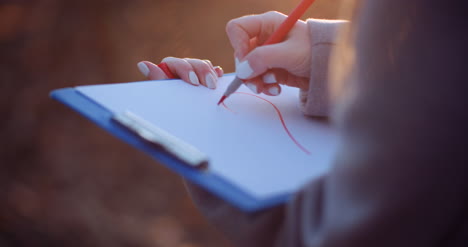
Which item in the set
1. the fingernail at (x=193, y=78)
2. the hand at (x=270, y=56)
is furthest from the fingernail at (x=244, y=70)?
the fingernail at (x=193, y=78)

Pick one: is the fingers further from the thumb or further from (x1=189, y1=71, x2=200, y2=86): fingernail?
the thumb

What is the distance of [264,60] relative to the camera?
1.68ft

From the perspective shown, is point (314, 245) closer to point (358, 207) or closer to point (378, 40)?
point (358, 207)

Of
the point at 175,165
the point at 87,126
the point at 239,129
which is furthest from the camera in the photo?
the point at 87,126

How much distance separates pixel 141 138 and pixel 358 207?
23 cm

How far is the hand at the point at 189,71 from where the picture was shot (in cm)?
61

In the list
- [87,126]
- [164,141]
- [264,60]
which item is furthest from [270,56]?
[87,126]

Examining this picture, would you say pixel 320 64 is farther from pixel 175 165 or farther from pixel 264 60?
pixel 175 165

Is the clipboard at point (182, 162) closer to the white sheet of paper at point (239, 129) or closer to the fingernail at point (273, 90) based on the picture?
the white sheet of paper at point (239, 129)

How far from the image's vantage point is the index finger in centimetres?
60

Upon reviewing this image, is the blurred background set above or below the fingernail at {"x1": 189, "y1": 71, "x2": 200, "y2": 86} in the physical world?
below

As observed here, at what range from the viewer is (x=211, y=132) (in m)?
0.44

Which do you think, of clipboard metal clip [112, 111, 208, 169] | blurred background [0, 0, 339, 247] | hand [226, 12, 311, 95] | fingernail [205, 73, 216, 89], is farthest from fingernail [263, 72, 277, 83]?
blurred background [0, 0, 339, 247]

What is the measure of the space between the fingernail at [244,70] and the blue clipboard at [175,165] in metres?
0.20
